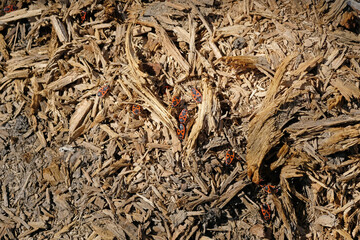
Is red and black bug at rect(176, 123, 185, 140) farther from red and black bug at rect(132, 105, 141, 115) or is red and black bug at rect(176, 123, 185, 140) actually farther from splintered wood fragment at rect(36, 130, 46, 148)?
splintered wood fragment at rect(36, 130, 46, 148)

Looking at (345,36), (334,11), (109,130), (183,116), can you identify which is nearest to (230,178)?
(183,116)

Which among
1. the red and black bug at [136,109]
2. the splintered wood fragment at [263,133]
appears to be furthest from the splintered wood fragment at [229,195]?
the red and black bug at [136,109]

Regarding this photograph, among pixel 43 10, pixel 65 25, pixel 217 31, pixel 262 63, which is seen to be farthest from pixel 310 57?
pixel 43 10

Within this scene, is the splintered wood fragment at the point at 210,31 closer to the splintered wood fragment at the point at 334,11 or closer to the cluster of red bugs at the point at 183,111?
the cluster of red bugs at the point at 183,111

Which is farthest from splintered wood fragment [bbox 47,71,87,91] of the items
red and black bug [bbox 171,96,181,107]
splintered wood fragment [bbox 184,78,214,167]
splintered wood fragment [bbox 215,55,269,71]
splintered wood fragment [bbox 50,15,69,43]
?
splintered wood fragment [bbox 215,55,269,71]

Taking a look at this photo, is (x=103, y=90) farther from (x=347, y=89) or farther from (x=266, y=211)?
(x=347, y=89)
